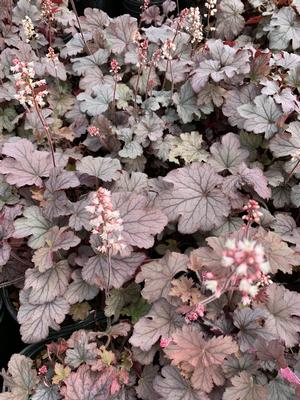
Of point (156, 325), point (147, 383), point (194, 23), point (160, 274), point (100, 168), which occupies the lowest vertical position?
point (147, 383)

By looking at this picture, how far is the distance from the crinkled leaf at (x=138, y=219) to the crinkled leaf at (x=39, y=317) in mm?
461

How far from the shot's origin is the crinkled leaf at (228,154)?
2516 mm

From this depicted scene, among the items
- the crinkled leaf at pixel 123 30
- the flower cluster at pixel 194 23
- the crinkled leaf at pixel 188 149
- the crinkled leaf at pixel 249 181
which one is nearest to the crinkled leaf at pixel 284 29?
the flower cluster at pixel 194 23

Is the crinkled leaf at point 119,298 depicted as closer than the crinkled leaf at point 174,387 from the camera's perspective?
No

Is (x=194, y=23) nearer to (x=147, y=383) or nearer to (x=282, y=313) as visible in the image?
(x=282, y=313)

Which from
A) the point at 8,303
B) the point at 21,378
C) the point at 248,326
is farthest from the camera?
the point at 8,303

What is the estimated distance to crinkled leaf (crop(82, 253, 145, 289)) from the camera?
2.08m

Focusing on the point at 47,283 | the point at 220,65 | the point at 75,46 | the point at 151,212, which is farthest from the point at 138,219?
the point at 75,46

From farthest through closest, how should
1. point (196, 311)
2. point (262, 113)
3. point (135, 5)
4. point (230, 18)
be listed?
1. point (135, 5)
2. point (230, 18)
3. point (262, 113)
4. point (196, 311)

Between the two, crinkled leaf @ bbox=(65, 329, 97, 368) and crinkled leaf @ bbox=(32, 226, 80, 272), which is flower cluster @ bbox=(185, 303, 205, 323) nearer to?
crinkled leaf @ bbox=(65, 329, 97, 368)

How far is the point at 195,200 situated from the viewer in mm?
2240

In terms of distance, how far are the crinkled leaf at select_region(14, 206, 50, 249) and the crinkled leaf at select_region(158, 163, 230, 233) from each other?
1.96ft

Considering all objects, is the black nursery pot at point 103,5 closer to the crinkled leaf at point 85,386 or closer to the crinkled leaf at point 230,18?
the crinkled leaf at point 230,18

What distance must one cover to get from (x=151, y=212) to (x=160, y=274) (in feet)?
0.95
